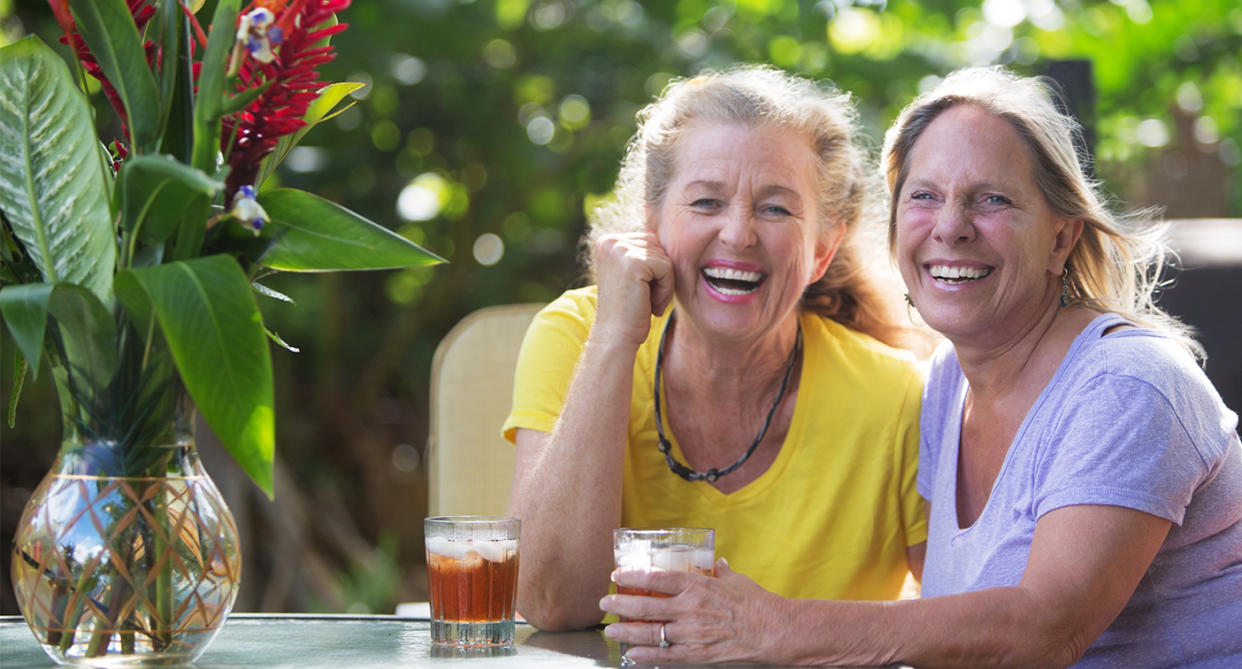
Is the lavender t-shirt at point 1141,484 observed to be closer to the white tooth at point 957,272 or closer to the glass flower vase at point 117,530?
the white tooth at point 957,272

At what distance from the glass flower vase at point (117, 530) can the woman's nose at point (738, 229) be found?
1004 millimetres

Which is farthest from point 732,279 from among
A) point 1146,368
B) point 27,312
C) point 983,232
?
point 27,312

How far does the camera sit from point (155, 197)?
116 cm

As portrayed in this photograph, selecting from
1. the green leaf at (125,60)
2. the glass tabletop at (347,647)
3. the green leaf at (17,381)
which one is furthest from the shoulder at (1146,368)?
the green leaf at (17,381)

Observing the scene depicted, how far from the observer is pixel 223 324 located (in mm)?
1117

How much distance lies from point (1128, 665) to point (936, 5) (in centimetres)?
249

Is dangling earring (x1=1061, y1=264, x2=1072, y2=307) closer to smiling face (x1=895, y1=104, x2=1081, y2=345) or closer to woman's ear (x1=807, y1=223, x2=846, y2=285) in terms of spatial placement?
smiling face (x1=895, y1=104, x2=1081, y2=345)

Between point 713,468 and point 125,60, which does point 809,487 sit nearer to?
point 713,468

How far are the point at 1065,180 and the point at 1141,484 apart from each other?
510 mm

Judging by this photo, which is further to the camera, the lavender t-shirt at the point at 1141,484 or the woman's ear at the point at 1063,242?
the woman's ear at the point at 1063,242

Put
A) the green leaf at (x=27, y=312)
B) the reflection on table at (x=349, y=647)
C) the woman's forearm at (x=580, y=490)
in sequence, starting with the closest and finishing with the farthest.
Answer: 1. the green leaf at (x=27, y=312)
2. the reflection on table at (x=349, y=647)
3. the woman's forearm at (x=580, y=490)

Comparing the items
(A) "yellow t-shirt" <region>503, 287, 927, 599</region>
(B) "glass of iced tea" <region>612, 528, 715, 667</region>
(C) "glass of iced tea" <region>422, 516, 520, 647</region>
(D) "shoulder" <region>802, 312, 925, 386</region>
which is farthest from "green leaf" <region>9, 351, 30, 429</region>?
(D) "shoulder" <region>802, 312, 925, 386</region>

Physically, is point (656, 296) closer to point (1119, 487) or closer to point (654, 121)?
point (654, 121)

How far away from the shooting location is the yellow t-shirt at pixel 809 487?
2064 millimetres
